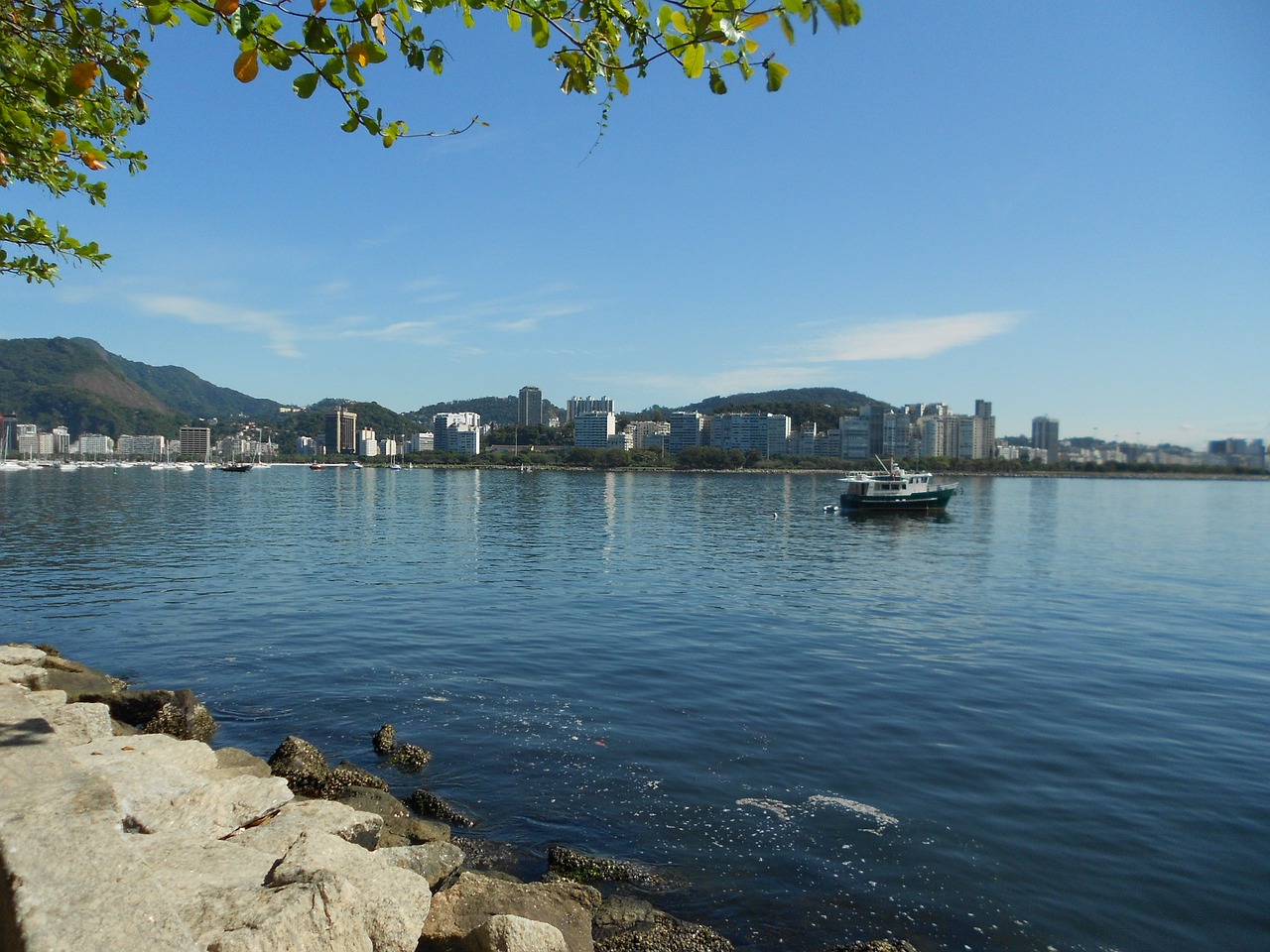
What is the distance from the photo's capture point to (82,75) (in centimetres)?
541

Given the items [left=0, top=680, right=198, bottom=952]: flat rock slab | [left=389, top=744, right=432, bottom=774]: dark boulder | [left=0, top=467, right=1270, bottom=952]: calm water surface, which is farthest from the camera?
[left=389, top=744, right=432, bottom=774]: dark boulder

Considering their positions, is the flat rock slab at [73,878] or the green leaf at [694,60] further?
the green leaf at [694,60]

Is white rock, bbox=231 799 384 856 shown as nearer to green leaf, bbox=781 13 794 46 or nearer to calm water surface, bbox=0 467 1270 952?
calm water surface, bbox=0 467 1270 952

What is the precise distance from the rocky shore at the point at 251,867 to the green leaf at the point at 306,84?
4861 mm

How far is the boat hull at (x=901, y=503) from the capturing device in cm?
6706

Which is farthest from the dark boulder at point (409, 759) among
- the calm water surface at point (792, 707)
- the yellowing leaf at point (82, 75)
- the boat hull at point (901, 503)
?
the boat hull at point (901, 503)

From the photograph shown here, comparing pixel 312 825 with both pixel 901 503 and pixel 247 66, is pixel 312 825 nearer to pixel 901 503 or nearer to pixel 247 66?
pixel 247 66

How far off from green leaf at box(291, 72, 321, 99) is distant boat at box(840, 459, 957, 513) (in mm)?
66504

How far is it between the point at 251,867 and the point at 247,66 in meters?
5.72

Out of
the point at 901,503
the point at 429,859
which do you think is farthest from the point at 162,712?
the point at 901,503

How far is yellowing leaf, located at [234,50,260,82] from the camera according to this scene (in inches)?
191

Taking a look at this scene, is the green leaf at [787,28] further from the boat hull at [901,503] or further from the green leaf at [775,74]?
the boat hull at [901,503]

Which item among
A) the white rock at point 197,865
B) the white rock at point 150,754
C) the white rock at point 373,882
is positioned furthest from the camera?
the white rock at point 150,754

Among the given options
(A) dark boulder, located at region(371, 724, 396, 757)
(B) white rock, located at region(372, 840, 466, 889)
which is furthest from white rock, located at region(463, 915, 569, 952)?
(A) dark boulder, located at region(371, 724, 396, 757)
